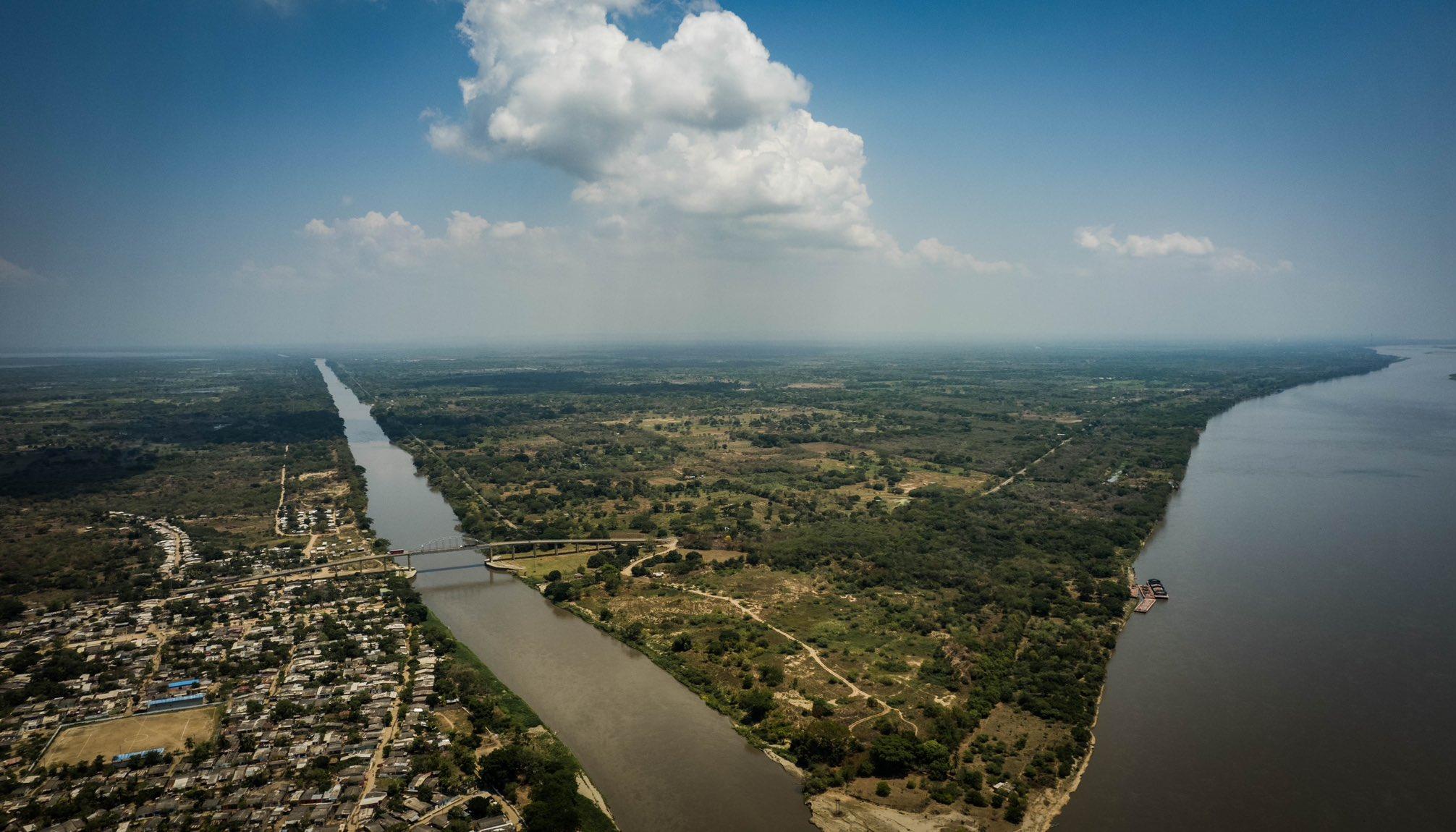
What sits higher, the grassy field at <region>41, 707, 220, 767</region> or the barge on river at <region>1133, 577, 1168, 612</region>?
the barge on river at <region>1133, 577, 1168, 612</region>

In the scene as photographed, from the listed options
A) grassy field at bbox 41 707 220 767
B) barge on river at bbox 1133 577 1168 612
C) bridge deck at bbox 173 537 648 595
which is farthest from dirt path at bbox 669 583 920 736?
grassy field at bbox 41 707 220 767

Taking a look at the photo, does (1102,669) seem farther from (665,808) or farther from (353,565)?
(353,565)

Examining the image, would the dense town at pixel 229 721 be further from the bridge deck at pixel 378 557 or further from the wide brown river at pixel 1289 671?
the wide brown river at pixel 1289 671

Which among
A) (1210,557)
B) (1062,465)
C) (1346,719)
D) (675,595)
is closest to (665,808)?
(675,595)

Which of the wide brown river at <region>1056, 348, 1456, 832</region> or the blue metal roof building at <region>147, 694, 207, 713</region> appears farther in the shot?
the blue metal roof building at <region>147, 694, 207, 713</region>

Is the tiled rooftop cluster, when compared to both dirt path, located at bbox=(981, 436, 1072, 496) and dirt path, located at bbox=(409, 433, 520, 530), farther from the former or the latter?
dirt path, located at bbox=(981, 436, 1072, 496)

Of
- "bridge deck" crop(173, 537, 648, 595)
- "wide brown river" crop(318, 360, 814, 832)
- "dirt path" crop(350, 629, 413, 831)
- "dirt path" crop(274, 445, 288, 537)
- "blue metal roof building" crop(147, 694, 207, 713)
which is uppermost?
"dirt path" crop(274, 445, 288, 537)

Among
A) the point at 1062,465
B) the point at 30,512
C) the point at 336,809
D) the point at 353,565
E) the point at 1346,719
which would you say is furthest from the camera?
the point at 1062,465
